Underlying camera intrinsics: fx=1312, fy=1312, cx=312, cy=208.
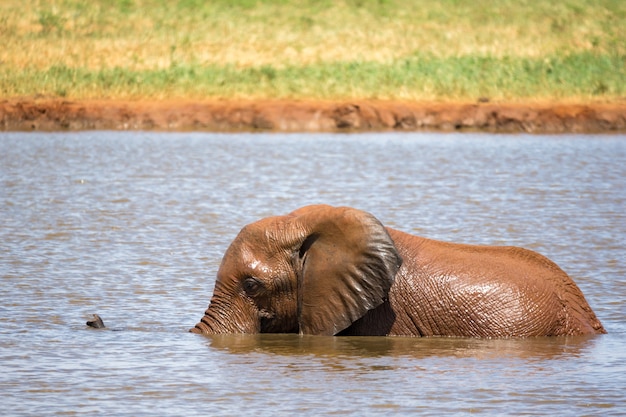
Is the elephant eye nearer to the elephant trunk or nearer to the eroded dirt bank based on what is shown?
the elephant trunk

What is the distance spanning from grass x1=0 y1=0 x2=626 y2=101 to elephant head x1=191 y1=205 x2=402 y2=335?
24.6 m

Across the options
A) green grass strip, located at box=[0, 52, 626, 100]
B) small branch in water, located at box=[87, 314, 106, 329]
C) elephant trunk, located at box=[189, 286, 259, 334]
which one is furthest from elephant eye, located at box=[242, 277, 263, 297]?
green grass strip, located at box=[0, 52, 626, 100]

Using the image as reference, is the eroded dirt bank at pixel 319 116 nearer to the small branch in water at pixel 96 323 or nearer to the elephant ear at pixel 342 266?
the small branch in water at pixel 96 323

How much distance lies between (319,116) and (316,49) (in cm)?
881

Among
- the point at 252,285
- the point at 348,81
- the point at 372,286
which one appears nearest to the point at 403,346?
the point at 372,286

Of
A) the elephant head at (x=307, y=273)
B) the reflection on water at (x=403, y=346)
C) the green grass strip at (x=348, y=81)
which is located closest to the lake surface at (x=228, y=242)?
the reflection on water at (x=403, y=346)

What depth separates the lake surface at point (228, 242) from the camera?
780 centimetres

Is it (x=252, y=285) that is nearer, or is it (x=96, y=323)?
(x=252, y=285)

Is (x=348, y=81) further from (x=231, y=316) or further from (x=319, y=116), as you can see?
(x=231, y=316)

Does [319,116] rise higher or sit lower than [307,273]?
higher

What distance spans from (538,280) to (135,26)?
35711 millimetres

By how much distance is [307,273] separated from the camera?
8.58m

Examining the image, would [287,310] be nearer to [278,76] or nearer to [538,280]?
[538,280]

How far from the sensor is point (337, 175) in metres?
23.1
